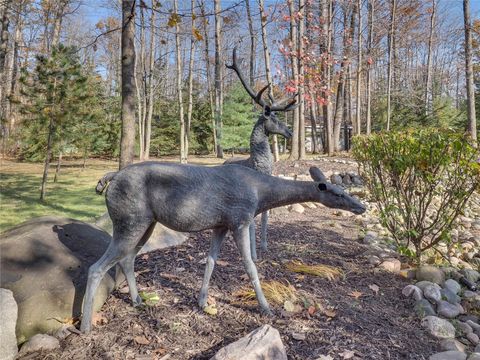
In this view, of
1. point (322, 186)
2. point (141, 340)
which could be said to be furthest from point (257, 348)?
point (322, 186)

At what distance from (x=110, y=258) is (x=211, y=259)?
2.68ft

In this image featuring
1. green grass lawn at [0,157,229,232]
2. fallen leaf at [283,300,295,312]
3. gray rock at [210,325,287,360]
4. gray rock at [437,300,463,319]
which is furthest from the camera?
green grass lawn at [0,157,229,232]

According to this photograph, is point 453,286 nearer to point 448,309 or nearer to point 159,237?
point 448,309

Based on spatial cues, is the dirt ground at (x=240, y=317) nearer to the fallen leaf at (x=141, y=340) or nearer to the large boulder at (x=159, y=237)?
the fallen leaf at (x=141, y=340)

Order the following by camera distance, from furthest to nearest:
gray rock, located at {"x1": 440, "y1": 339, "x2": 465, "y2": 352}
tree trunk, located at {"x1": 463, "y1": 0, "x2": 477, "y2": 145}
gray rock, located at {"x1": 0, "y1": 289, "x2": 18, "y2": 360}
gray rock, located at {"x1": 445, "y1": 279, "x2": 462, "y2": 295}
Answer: tree trunk, located at {"x1": 463, "y1": 0, "x2": 477, "y2": 145} → gray rock, located at {"x1": 445, "y1": 279, "x2": 462, "y2": 295} → gray rock, located at {"x1": 440, "y1": 339, "x2": 465, "y2": 352} → gray rock, located at {"x1": 0, "y1": 289, "x2": 18, "y2": 360}

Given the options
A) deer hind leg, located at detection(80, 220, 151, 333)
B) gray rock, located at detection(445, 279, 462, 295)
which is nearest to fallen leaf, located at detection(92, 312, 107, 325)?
deer hind leg, located at detection(80, 220, 151, 333)

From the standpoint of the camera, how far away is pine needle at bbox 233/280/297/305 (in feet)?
10.4

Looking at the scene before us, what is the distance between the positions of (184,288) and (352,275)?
1.93 meters

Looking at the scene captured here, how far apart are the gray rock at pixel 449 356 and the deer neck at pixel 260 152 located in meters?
2.38

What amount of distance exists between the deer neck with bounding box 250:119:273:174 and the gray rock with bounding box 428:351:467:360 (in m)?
2.38

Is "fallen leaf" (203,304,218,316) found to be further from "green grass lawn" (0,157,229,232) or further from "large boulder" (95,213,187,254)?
"green grass lawn" (0,157,229,232)

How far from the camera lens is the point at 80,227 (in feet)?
11.7

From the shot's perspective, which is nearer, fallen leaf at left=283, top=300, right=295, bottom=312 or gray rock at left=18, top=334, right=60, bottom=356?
gray rock at left=18, top=334, right=60, bottom=356

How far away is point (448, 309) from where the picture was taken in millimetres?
3367
